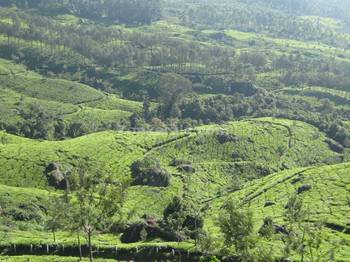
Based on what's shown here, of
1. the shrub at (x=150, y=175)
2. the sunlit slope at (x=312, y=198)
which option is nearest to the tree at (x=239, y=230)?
the sunlit slope at (x=312, y=198)

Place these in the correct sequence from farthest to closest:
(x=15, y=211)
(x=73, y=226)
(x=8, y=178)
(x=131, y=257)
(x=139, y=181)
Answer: (x=139, y=181)
(x=8, y=178)
(x=15, y=211)
(x=131, y=257)
(x=73, y=226)

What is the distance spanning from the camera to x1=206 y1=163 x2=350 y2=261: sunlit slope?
13388 cm

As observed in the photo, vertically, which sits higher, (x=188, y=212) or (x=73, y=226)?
(x=73, y=226)

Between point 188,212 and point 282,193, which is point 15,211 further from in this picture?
point 282,193

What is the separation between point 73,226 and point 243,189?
334ft

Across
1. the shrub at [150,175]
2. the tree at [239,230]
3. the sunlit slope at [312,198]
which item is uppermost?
the tree at [239,230]

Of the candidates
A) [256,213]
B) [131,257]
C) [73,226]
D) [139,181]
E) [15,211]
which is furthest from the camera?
[139,181]

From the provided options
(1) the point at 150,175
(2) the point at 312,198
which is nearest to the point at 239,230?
(2) the point at 312,198

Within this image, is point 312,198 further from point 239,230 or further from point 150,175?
point 239,230

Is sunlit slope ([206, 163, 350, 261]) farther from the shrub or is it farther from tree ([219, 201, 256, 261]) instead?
tree ([219, 201, 256, 261])

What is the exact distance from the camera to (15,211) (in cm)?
14162

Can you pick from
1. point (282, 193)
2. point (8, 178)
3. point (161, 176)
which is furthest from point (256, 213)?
point (8, 178)

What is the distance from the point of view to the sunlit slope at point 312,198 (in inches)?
5271

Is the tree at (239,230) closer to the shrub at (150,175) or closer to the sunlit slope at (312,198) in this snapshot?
the sunlit slope at (312,198)
